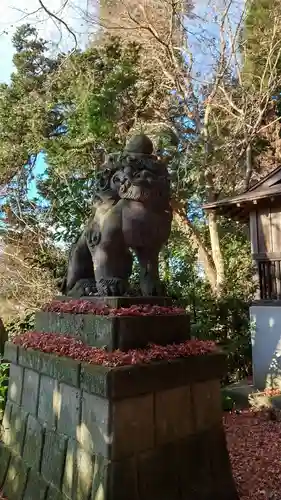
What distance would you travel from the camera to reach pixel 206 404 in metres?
2.66

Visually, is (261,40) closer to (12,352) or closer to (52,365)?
(12,352)

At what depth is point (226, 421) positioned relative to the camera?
4816 millimetres

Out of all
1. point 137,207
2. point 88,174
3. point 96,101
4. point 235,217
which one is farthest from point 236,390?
point 96,101

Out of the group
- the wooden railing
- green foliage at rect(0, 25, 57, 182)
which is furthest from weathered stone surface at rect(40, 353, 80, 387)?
green foliage at rect(0, 25, 57, 182)

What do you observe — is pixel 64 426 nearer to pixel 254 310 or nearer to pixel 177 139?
pixel 254 310

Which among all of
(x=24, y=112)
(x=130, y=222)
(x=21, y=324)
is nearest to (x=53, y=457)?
(x=130, y=222)

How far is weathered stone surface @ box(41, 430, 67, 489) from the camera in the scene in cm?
247

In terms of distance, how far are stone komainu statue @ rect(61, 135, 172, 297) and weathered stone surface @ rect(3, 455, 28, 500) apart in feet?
4.18

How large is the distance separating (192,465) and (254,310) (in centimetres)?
456

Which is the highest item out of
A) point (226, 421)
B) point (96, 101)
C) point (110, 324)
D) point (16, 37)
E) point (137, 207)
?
point (16, 37)

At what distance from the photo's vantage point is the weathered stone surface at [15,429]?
116 inches

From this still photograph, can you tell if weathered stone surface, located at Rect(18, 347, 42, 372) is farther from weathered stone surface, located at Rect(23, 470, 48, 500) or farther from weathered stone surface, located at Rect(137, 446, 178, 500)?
weathered stone surface, located at Rect(137, 446, 178, 500)

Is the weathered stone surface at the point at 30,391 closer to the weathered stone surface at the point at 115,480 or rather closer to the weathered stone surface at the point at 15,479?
the weathered stone surface at the point at 15,479

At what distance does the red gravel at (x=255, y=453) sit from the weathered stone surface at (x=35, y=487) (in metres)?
1.36
